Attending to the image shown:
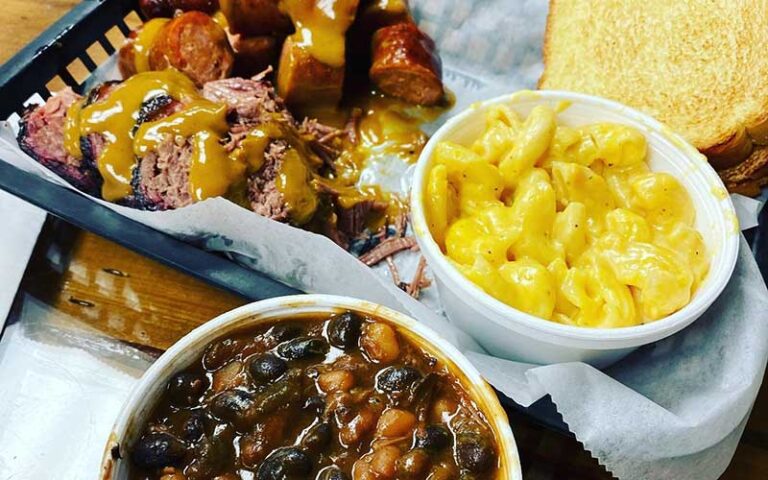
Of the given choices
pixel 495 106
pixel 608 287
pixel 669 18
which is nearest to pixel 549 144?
pixel 495 106

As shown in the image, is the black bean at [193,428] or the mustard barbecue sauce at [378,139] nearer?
the black bean at [193,428]

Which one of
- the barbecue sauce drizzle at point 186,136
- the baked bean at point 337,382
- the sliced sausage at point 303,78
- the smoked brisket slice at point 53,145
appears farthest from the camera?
the sliced sausage at point 303,78

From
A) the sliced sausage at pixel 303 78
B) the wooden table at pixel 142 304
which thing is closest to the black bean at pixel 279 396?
the wooden table at pixel 142 304

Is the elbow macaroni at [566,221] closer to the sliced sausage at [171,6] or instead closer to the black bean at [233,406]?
the black bean at [233,406]

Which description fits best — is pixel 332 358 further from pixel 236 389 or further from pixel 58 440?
pixel 58 440

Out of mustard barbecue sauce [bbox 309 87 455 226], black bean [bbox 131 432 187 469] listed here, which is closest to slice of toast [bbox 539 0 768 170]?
mustard barbecue sauce [bbox 309 87 455 226]
